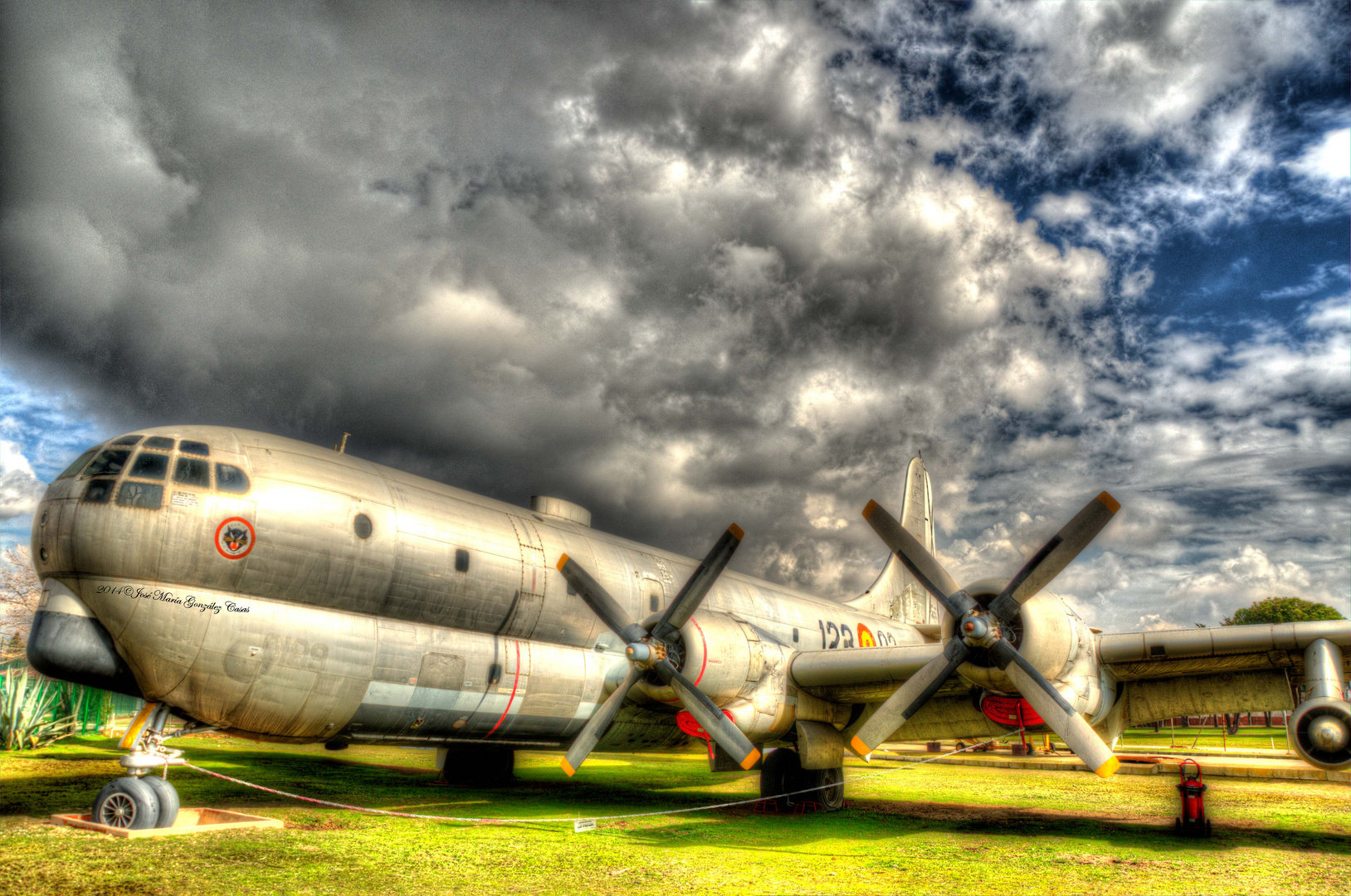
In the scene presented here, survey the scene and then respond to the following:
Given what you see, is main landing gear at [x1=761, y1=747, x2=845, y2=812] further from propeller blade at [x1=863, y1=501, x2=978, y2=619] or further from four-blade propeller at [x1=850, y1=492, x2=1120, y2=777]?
propeller blade at [x1=863, y1=501, x2=978, y2=619]

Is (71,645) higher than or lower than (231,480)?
lower

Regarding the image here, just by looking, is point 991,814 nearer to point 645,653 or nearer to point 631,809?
point 631,809

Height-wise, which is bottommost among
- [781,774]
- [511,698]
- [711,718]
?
[781,774]

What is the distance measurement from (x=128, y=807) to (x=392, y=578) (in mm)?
3751

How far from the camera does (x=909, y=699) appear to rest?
10383 mm

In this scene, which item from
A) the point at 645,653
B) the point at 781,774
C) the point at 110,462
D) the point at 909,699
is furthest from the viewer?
the point at 781,774

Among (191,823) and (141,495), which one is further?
(191,823)

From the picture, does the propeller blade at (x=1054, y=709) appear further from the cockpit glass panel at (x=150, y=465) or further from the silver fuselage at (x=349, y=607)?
the cockpit glass panel at (x=150, y=465)

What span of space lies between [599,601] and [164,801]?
591cm

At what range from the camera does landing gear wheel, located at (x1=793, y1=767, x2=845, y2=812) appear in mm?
13719

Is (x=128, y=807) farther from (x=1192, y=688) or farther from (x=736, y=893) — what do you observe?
(x=1192, y=688)

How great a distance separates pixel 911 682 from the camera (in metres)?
10.4

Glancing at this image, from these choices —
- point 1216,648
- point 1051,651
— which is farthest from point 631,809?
point 1216,648

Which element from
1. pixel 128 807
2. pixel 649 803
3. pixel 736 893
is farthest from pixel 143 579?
pixel 649 803
